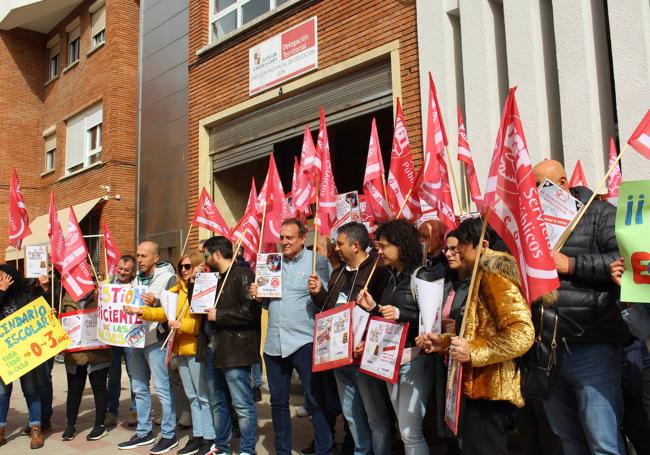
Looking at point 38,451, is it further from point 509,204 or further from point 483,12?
point 483,12

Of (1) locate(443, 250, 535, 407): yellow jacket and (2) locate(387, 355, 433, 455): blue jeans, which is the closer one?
(1) locate(443, 250, 535, 407): yellow jacket

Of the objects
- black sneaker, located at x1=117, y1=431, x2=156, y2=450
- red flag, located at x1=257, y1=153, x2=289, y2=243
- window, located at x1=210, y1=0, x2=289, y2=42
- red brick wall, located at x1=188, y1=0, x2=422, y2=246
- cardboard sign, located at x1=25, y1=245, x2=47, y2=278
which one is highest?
window, located at x1=210, y1=0, x2=289, y2=42

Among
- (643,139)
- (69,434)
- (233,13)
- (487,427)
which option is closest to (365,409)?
(487,427)

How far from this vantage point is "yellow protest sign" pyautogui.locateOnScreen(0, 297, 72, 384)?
573 cm

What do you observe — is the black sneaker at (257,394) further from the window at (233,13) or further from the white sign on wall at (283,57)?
the window at (233,13)

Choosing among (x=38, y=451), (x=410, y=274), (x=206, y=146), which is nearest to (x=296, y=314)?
(x=410, y=274)

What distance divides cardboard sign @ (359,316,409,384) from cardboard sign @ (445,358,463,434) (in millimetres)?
563

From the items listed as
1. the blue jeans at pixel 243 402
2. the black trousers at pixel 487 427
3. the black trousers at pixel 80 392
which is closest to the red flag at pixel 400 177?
the blue jeans at pixel 243 402

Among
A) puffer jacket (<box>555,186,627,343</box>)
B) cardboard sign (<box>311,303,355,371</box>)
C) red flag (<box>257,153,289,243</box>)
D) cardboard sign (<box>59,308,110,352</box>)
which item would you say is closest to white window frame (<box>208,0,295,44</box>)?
red flag (<box>257,153,289,243</box>)

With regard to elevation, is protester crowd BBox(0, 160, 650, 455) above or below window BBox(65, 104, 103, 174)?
below

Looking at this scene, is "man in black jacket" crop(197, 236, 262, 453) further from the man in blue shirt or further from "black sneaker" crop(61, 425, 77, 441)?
"black sneaker" crop(61, 425, 77, 441)

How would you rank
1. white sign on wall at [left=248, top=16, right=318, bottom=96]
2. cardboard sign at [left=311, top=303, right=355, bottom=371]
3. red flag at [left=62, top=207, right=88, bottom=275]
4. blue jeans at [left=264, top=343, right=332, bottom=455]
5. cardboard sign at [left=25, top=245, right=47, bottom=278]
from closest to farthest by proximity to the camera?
cardboard sign at [left=311, top=303, right=355, bottom=371], blue jeans at [left=264, top=343, right=332, bottom=455], red flag at [left=62, top=207, right=88, bottom=275], cardboard sign at [left=25, top=245, right=47, bottom=278], white sign on wall at [left=248, top=16, right=318, bottom=96]

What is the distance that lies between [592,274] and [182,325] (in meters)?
3.47

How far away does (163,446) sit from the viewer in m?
5.36
